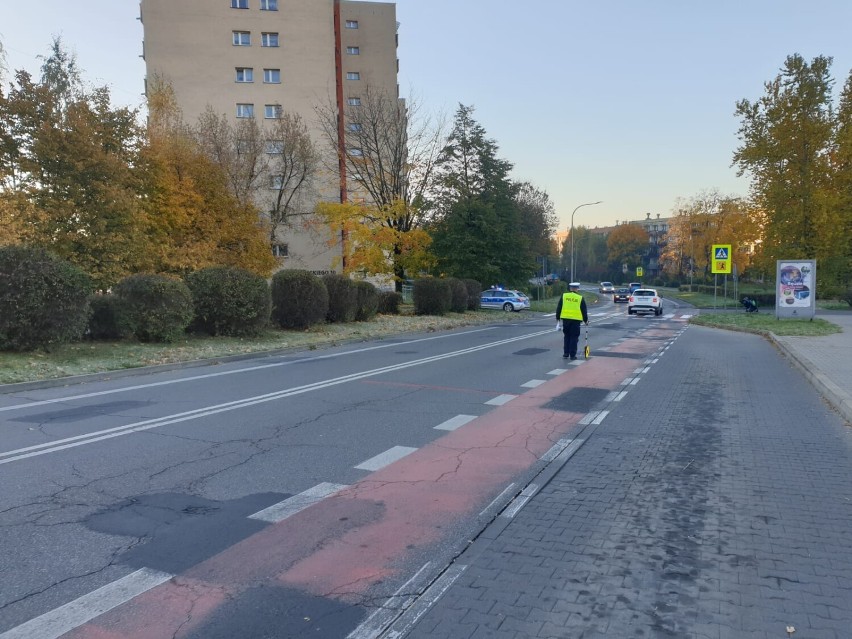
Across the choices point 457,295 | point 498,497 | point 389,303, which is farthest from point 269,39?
point 498,497

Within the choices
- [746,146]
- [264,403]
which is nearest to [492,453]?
[264,403]

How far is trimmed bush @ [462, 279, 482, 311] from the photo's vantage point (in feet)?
115

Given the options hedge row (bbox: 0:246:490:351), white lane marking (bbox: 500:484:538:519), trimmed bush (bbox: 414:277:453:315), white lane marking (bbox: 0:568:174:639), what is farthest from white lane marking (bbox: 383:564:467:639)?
trimmed bush (bbox: 414:277:453:315)

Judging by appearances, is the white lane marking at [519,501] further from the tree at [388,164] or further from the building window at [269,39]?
the building window at [269,39]

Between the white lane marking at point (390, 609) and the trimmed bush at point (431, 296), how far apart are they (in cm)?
2695

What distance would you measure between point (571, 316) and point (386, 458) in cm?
911

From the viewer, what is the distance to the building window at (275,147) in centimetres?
3784

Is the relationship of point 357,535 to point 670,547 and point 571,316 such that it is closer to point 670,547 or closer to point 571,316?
point 670,547

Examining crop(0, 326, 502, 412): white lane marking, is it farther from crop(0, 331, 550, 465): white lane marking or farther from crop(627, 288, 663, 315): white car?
crop(627, 288, 663, 315): white car

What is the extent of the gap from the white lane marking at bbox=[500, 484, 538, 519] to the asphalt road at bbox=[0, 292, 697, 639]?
91 mm

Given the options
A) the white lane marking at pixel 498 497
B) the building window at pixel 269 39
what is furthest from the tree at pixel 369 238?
the white lane marking at pixel 498 497

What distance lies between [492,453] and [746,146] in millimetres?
25116

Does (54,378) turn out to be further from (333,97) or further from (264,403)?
(333,97)

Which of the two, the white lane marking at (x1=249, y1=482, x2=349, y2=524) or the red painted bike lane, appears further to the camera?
the white lane marking at (x1=249, y1=482, x2=349, y2=524)
